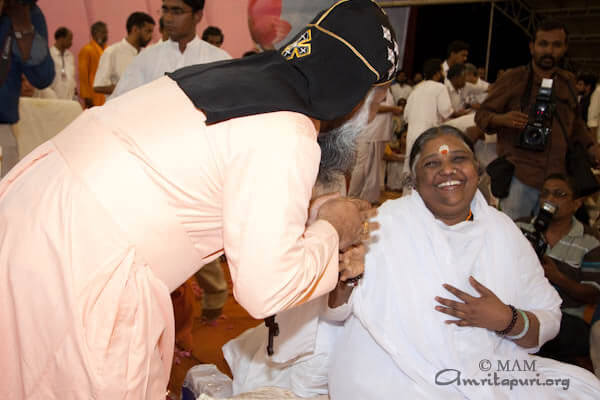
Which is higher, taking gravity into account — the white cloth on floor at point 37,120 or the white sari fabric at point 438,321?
the white cloth on floor at point 37,120

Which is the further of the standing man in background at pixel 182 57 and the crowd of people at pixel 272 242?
the standing man in background at pixel 182 57

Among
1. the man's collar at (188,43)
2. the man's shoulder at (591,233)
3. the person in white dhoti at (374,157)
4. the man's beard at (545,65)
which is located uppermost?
the man's collar at (188,43)

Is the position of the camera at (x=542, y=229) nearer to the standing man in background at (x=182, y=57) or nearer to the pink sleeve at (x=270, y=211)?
the standing man in background at (x=182, y=57)

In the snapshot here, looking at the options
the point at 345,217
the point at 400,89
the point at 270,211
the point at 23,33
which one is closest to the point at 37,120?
the point at 23,33

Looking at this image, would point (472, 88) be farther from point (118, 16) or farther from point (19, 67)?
point (19, 67)

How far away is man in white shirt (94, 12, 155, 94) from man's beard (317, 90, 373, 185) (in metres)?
3.60

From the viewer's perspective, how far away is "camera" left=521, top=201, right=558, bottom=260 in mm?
2809

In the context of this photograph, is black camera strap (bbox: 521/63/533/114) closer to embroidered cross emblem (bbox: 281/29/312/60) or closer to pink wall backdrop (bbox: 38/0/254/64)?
embroidered cross emblem (bbox: 281/29/312/60)

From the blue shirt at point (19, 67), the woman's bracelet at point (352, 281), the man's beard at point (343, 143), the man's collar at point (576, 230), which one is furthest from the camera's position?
the man's collar at point (576, 230)

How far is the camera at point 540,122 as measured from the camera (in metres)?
3.23

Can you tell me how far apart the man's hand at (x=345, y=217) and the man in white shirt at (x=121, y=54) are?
12.2 ft

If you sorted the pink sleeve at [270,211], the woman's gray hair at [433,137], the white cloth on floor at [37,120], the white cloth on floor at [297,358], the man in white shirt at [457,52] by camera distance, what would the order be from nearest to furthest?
the pink sleeve at [270,211], the white cloth on floor at [297,358], the woman's gray hair at [433,137], the white cloth on floor at [37,120], the man in white shirt at [457,52]

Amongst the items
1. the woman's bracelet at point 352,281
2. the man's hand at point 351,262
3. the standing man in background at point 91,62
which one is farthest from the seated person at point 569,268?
the standing man in background at point 91,62

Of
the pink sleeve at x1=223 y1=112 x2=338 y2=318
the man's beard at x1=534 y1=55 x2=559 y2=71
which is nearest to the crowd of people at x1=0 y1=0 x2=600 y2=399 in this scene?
the pink sleeve at x1=223 y1=112 x2=338 y2=318
